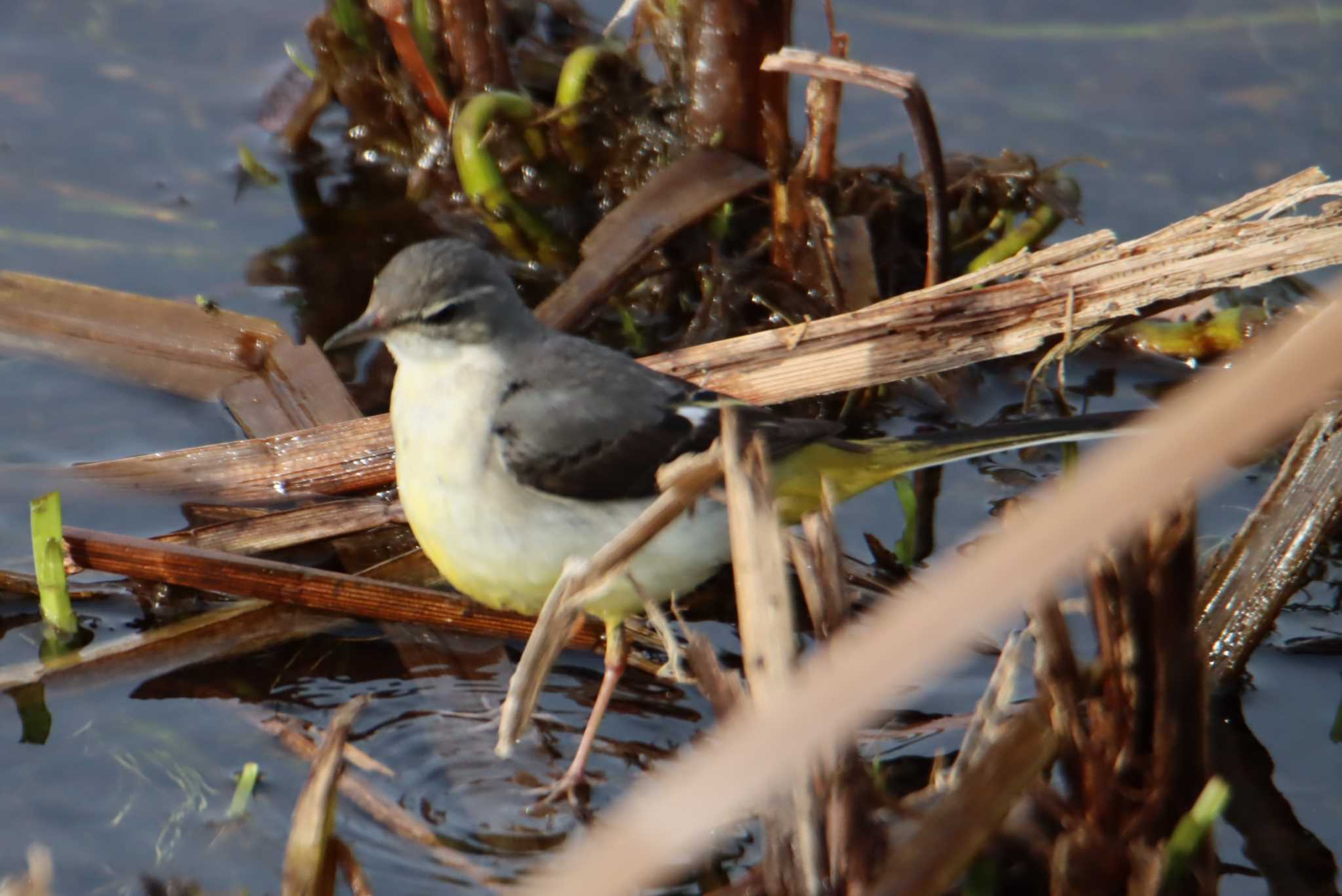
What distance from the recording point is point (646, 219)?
687cm

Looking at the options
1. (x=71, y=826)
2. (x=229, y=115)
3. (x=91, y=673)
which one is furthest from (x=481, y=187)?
(x=71, y=826)

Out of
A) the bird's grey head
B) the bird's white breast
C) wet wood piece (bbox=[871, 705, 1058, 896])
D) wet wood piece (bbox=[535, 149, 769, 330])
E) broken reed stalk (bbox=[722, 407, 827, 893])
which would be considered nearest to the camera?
broken reed stalk (bbox=[722, 407, 827, 893])

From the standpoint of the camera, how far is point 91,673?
496 centimetres

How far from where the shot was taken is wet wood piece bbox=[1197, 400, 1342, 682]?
4.97m

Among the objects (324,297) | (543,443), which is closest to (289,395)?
(324,297)

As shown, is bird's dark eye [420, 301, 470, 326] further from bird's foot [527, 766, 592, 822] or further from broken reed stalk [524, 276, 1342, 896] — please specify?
broken reed stalk [524, 276, 1342, 896]

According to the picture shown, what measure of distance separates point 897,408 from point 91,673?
11.8 ft

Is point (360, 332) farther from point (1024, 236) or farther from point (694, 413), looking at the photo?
point (1024, 236)

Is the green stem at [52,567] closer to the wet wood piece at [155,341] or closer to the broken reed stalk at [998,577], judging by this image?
the wet wood piece at [155,341]

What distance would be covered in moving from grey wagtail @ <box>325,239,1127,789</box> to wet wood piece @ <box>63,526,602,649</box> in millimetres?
302

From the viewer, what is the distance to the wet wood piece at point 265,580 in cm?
517

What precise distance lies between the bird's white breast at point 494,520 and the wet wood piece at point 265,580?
235mm

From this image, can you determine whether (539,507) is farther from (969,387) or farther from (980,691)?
(969,387)

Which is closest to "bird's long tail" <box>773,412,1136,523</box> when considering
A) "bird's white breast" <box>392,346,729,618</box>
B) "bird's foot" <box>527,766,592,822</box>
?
"bird's white breast" <box>392,346,729,618</box>
